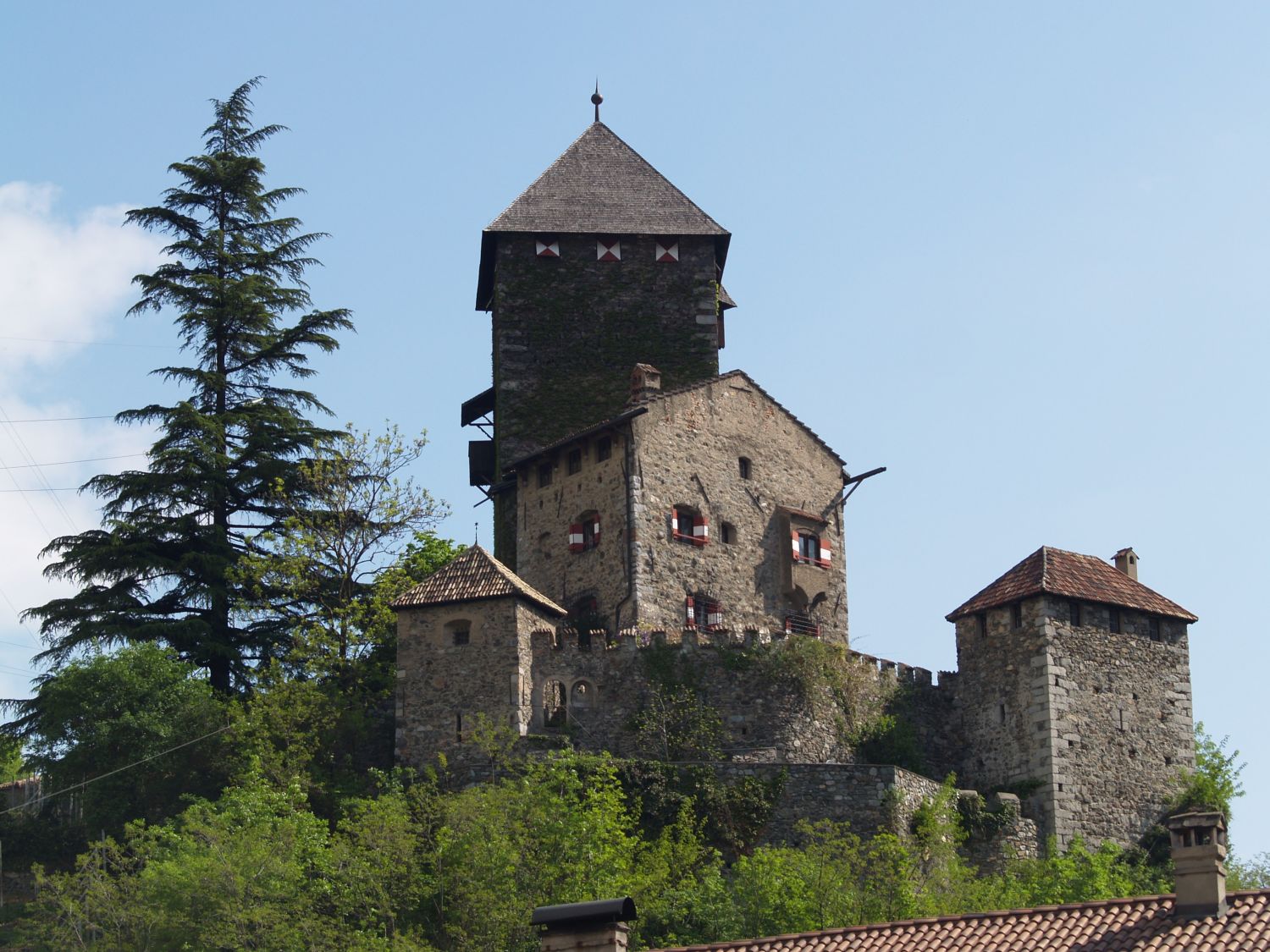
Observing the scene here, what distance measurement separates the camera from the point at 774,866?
136 feet

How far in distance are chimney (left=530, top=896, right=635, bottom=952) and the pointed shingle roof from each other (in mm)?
30636

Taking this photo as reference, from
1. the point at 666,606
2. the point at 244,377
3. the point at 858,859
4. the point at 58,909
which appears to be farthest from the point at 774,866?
the point at 244,377

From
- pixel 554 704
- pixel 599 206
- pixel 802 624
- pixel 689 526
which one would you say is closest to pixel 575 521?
pixel 689 526

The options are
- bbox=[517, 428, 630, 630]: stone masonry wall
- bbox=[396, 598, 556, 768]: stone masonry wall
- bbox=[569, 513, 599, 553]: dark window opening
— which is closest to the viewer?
bbox=[396, 598, 556, 768]: stone masonry wall

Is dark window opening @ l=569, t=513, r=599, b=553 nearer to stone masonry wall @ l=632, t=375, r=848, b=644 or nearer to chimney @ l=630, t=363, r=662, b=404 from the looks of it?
stone masonry wall @ l=632, t=375, r=848, b=644

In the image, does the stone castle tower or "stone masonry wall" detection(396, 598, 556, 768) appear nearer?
"stone masonry wall" detection(396, 598, 556, 768)

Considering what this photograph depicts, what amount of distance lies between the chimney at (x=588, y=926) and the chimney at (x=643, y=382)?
25027 mm

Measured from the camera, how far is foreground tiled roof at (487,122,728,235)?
56719 mm

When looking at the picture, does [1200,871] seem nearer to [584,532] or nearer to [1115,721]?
[1115,721]

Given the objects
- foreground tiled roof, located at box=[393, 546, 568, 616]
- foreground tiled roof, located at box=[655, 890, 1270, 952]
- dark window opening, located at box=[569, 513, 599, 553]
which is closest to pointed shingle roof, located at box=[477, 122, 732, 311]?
dark window opening, located at box=[569, 513, 599, 553]

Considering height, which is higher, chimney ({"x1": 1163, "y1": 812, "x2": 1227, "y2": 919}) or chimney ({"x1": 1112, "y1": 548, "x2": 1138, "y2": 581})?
chimney ({"x1": 1112, "y1": 548, "x2": 1138, "y2": 581})

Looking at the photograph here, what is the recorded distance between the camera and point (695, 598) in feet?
164

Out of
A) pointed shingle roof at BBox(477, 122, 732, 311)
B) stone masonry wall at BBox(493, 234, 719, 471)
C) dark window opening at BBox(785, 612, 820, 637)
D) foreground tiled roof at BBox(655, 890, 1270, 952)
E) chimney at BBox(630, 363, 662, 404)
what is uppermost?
pointed shingle roof at BBox(477, 122, 732, 311)

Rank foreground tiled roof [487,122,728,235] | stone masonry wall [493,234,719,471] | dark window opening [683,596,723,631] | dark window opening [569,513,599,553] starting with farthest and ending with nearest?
1. foreground tiled roof [487,122,728,235]
2. stone masonry wall [493,234,719,471]
3. dark window opening [569,513,599,553]
4. dark window opening [683,596,723,631]
